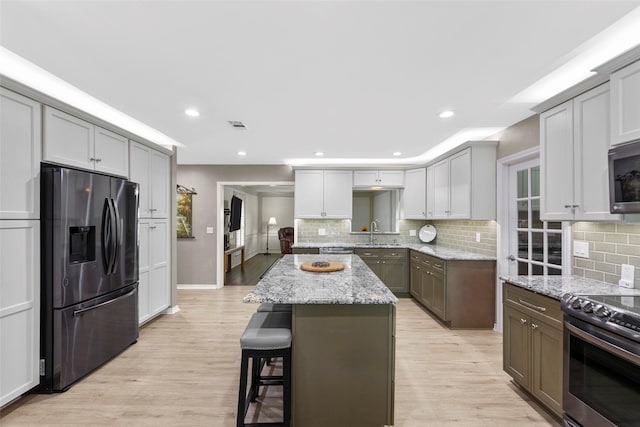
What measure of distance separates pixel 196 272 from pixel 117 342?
2583mm

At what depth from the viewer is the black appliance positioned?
1322mm

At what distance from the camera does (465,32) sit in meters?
1.54

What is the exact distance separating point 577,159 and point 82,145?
12.9 feet

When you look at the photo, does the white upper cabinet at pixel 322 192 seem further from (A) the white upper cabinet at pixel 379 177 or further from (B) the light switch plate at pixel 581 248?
(B) the light switch plate at pixel 581 248

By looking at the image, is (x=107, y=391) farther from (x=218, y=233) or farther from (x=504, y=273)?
(x=504, y=273)

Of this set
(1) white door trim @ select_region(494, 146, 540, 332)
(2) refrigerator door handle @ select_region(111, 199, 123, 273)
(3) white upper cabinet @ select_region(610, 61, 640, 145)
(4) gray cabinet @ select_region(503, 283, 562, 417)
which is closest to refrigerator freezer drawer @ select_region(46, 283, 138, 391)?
(2) refrigerator door handle @ select_region(111, 199, 123, 273)

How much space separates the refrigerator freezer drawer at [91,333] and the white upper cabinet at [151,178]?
985 mm

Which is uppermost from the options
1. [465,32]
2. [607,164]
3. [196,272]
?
[465,32]

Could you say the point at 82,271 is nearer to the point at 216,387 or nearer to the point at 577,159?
the point at 216,387

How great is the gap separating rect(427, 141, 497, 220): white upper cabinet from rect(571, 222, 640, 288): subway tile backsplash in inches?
46.5

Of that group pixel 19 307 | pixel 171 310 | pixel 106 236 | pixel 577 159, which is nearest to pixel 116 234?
pixel 106 236

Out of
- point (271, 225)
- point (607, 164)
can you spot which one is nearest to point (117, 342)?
point (607, 164)

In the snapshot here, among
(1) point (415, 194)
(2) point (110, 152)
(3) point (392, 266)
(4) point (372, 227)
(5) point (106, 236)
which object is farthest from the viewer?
(4) point (372, 227)

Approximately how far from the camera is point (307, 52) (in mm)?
1737
